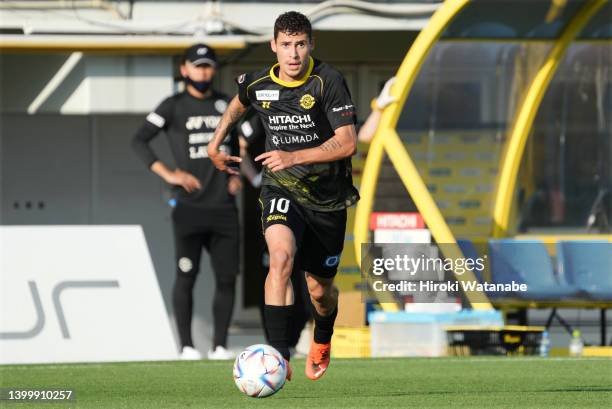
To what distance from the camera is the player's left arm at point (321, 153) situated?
27.5 ft

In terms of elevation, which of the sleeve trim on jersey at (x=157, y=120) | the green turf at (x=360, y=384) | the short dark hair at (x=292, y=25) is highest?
the short dark hair at (x=292, y=25)

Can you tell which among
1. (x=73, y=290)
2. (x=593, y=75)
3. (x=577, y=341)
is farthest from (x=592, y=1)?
(x=73, y=290)

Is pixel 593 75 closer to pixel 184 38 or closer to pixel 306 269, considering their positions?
pixel 184 38

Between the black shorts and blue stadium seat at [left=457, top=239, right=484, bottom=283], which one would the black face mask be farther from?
the black shorts

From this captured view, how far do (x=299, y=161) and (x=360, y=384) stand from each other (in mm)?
1903

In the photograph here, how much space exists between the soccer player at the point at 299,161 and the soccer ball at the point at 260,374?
0.40m

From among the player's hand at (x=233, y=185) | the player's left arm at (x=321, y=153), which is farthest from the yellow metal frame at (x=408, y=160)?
the player's left arm at (x=321, y=153)

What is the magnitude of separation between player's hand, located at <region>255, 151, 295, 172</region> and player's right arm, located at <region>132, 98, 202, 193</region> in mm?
4701

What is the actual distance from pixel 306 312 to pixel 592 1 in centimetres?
399

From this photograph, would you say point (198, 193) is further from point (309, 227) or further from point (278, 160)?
point (278, 160)

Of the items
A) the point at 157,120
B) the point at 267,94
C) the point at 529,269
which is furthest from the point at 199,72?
the point at 267,94

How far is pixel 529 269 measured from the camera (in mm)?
14281

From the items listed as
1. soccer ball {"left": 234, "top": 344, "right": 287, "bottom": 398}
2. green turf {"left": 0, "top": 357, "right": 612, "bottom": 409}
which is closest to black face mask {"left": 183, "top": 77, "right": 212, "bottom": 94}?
green turf {"left": 0, "top": 357, "right": 612, "bottom": 409}

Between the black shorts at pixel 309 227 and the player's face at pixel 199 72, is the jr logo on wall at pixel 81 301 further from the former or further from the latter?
the black shorts at pixel 309 227
